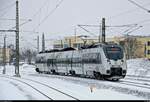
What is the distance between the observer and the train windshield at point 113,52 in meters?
37.1

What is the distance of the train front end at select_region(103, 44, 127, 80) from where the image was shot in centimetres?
3638

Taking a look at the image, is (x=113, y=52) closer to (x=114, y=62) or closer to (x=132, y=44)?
(x=114, y=62)

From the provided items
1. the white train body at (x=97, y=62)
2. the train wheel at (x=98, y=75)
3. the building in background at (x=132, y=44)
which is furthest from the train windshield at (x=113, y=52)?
the building in background at (x=132, y=44)

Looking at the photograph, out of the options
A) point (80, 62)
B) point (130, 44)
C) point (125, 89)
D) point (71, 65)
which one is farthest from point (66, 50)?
point (130, 44)

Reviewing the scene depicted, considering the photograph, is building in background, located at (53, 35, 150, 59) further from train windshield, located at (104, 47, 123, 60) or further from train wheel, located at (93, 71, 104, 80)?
train windshield, located at (104, 47, 123, 60)

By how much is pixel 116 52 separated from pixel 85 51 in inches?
234

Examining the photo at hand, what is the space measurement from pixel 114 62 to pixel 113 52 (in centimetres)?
112

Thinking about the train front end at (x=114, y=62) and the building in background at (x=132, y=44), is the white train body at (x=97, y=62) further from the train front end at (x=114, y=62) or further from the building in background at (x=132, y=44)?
the building in background at (x=132, y=44)

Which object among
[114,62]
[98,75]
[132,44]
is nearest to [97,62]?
[98,75]

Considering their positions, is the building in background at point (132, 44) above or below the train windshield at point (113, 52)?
above

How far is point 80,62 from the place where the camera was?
4466cm

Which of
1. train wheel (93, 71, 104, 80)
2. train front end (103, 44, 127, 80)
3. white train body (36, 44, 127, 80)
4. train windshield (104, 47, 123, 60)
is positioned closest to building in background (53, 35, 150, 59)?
white train body (36, 44, 127, 80)

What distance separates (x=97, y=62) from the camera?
126 ft

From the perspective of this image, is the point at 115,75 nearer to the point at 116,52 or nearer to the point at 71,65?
the point at 116,52
